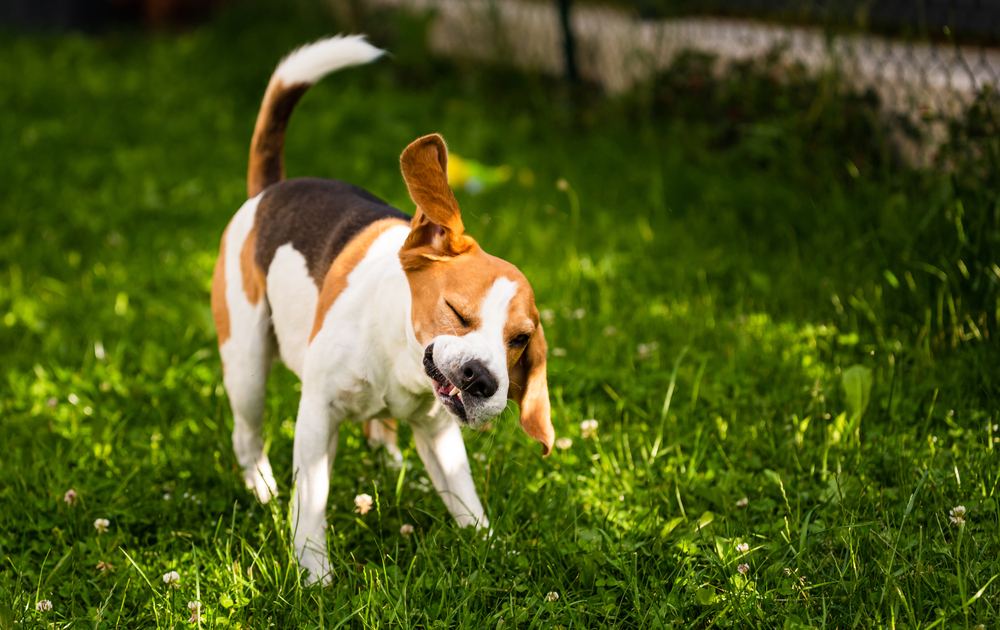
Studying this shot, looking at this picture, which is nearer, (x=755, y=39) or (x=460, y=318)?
(x=460, y=318)

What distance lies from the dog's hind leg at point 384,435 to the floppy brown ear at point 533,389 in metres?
0.92

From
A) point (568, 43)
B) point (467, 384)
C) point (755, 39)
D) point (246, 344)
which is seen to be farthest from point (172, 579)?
point (568, 43)

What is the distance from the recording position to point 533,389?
7.14 feet

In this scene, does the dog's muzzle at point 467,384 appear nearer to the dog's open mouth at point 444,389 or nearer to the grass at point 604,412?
the dog's open mouth at point 444,389

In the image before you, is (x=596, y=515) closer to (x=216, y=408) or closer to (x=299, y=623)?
(x=299, y=623)

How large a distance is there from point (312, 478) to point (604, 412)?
3.99 feet

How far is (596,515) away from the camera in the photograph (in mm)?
2641

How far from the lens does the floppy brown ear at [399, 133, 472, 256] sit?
204 centimetres

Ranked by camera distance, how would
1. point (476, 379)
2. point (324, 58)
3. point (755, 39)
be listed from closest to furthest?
1. point (476, 379)
2. point (324, 58)
3. point (755, 39)

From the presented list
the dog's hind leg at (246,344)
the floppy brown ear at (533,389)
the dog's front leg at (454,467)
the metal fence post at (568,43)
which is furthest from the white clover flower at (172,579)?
the metal fence post at (568,43)

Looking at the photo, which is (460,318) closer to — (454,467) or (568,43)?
(454,467)

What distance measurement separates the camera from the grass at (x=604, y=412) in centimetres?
226

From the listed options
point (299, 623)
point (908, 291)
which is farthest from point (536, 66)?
point (299, 623)

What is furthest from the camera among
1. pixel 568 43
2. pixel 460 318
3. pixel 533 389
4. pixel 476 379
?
pixel 568 43
